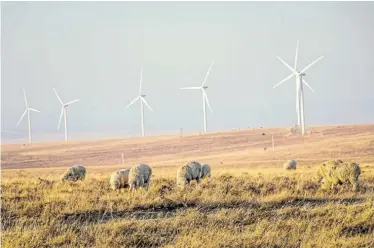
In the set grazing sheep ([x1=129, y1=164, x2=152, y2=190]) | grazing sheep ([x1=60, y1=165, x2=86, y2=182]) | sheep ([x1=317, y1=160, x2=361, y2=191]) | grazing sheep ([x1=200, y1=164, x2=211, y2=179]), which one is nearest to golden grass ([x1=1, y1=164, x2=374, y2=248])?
sheep ([x1=317, y1=160, x2=361, y2=191])

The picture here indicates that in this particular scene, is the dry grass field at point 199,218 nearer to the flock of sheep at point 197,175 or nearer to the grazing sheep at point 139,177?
the flock of sheep at point 197,175

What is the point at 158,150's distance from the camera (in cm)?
9231

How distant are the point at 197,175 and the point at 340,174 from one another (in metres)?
6.78

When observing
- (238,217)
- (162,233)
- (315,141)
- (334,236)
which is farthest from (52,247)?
(315,141)

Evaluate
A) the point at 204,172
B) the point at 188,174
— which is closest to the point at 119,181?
the point at 188,174

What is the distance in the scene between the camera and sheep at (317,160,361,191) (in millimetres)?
22484

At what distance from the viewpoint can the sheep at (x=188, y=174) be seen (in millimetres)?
25781

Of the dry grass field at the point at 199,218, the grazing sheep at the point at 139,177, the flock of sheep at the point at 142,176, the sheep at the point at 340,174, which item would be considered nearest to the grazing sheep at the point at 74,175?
the dry grass field at the point at 199,218

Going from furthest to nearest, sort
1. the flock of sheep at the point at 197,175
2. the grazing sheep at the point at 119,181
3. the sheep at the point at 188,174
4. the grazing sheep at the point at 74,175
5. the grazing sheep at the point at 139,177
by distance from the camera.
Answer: the grazing sheep at the point at 74,175, the sheep at the point at 188,174, the grazing sheep at the point at 119,181, the grazing sheep at the point at 139,177, the flock of sheep at the point at 197,175

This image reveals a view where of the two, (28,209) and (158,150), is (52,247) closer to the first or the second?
(28,209)

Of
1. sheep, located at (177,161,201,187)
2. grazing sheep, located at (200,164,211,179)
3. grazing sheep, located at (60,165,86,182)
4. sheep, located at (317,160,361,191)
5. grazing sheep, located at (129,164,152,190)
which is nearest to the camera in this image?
sheep, located at (317,160,361,191)

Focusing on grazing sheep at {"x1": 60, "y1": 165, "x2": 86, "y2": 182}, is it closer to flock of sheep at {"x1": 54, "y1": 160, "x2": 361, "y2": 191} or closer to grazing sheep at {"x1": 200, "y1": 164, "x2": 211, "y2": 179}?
flock of sheep at {"x1": 54, "y1": 160, "x2": 361, "y2": 191}

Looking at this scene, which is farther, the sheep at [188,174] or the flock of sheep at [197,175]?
the sheep at [188,174]

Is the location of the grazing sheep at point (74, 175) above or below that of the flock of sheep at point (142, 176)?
→ below
